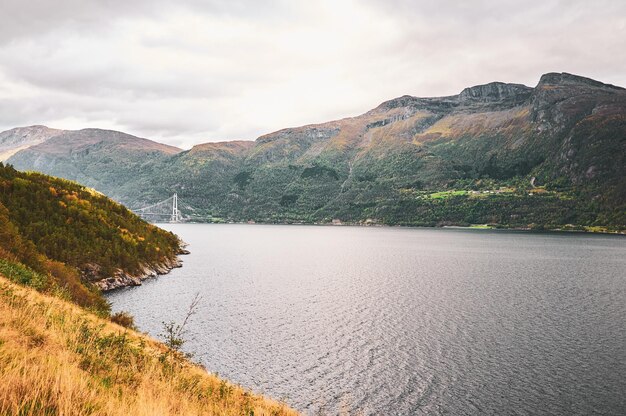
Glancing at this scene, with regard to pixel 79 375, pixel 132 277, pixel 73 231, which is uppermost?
pixel 79 375

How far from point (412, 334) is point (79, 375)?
137ft

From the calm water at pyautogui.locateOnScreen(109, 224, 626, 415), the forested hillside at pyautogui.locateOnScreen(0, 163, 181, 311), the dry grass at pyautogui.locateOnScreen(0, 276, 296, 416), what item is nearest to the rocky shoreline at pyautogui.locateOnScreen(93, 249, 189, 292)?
the forested hillside at pyautogui.locateOnScreen(0, 163, 181, 311)

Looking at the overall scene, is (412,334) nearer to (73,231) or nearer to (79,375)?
(79,375)

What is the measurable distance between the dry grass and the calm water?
1559 cm

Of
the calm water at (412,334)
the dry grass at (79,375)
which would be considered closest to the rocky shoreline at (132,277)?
the calm water at (412,334)

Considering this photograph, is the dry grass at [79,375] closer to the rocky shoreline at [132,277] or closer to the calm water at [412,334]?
the calm water at [412,334]

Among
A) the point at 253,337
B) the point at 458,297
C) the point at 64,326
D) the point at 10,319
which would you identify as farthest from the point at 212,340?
the point at 458,297

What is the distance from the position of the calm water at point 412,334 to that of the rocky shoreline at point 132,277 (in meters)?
2.20

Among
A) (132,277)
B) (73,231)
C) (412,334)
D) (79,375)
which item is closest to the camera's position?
(79,375)

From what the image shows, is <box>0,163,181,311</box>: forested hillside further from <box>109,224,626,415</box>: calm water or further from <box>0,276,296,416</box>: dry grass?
<box>0,276,296,416</box>: dry grass

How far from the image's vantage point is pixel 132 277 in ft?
239

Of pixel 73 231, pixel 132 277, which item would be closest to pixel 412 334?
pixel 132 277

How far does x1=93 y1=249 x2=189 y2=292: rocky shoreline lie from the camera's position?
64875 mm

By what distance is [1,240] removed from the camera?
37031mm
